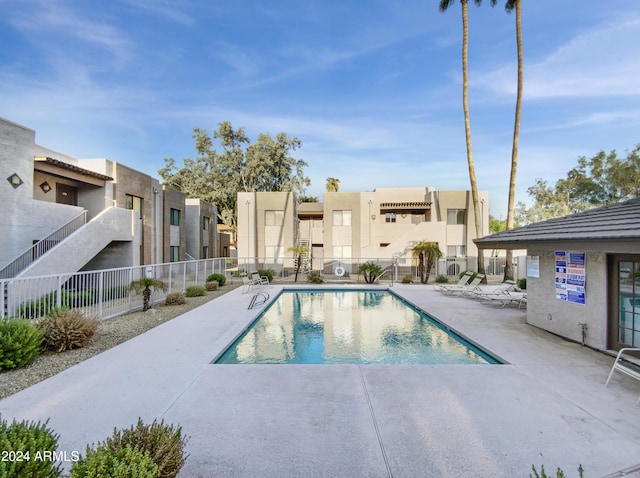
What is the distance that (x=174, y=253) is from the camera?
25734 mm

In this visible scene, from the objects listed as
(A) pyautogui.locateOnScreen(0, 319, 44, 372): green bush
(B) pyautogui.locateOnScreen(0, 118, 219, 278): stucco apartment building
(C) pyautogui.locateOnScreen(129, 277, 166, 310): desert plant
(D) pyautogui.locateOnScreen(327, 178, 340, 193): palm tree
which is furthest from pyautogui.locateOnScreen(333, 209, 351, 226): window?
(D) pyautogui.locateOnScreen(327, 178, 340, 193): palm tree

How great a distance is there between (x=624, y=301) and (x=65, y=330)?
11031 mm

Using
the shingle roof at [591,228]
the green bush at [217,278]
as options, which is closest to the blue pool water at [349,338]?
the shingle roof at [591,228]

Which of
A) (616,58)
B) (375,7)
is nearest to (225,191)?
(375,7)

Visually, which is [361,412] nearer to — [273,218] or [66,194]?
[66,194]

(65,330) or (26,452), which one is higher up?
(26,452)

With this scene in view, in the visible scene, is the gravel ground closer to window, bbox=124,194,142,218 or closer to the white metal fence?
the white metal fence

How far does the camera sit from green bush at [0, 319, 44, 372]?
538 cm

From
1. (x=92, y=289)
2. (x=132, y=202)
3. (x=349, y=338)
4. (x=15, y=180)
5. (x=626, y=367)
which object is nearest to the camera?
(x=626, y=367)

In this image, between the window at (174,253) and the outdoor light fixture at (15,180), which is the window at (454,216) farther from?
the outdoor light fixture at (15,180)

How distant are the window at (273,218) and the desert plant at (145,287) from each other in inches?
595

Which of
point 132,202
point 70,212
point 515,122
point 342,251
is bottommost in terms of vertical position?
point 342,251

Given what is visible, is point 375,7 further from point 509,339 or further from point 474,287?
point 509,339

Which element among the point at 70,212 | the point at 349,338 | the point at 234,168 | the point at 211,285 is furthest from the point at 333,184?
the point at 349,338
